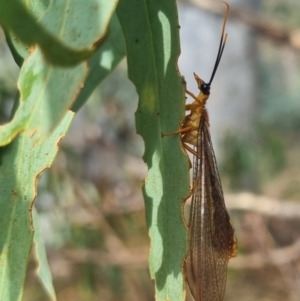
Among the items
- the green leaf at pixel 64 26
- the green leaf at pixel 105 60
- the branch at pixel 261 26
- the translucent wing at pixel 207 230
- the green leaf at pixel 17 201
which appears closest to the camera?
the green leaf at pixel 64 26

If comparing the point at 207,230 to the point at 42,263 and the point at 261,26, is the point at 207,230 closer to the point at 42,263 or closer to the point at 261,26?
the point at 42,263

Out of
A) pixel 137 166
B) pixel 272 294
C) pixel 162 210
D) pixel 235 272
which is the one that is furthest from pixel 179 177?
pixel 272 294

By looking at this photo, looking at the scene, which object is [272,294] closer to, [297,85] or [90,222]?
[90,222]

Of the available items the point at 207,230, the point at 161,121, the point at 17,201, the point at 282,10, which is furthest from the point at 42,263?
the point at 282,10

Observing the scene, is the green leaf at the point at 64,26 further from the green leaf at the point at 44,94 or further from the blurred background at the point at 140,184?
the blurred background at the point at 140,184

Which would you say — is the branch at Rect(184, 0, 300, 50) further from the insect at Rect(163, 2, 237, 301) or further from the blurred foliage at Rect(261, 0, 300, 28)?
the blurred foliage at Rect(261, 0, 300, 28)

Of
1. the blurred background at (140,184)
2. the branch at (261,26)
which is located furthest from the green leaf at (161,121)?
the branch at (261,26)
